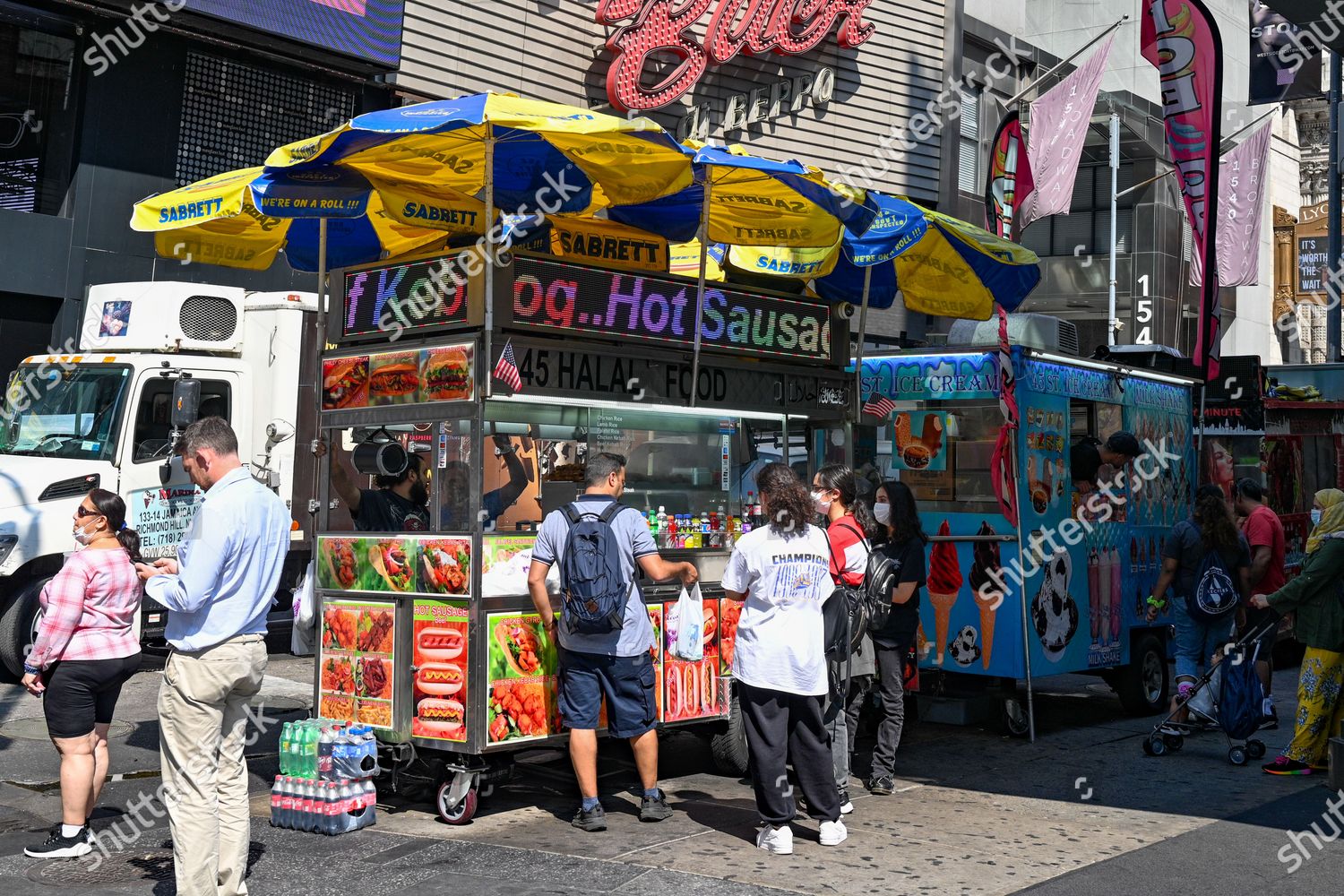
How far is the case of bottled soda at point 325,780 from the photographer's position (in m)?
6.64

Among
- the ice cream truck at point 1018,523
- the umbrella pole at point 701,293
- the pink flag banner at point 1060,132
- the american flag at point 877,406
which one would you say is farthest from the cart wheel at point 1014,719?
the pink flag banner at point 1060,132

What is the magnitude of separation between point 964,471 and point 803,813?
3.79m

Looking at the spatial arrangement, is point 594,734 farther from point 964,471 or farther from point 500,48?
point 500,48

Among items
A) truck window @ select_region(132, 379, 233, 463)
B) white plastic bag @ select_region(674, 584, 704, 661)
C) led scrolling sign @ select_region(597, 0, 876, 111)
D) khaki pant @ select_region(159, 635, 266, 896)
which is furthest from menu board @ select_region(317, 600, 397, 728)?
led scrolling sign @ select_region(597, 0, 876, 111)

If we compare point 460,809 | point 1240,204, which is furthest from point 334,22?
point 1240,204

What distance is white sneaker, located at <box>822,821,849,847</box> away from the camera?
658 cm

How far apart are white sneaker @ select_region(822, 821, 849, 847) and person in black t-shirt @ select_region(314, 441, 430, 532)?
2.80 metres

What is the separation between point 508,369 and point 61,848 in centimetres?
308

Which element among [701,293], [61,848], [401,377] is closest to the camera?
[61,848]

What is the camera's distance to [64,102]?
583 inches

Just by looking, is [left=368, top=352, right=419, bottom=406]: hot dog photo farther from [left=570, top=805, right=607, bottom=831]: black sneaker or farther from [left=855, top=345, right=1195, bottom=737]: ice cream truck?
[left=855, top=345, right=1195, bottom=737]: ice cream truck

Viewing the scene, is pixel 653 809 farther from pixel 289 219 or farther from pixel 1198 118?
pixel 1198 118

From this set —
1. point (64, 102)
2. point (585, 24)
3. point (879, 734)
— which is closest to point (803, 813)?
point (879, 734)

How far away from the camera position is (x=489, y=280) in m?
7.06
